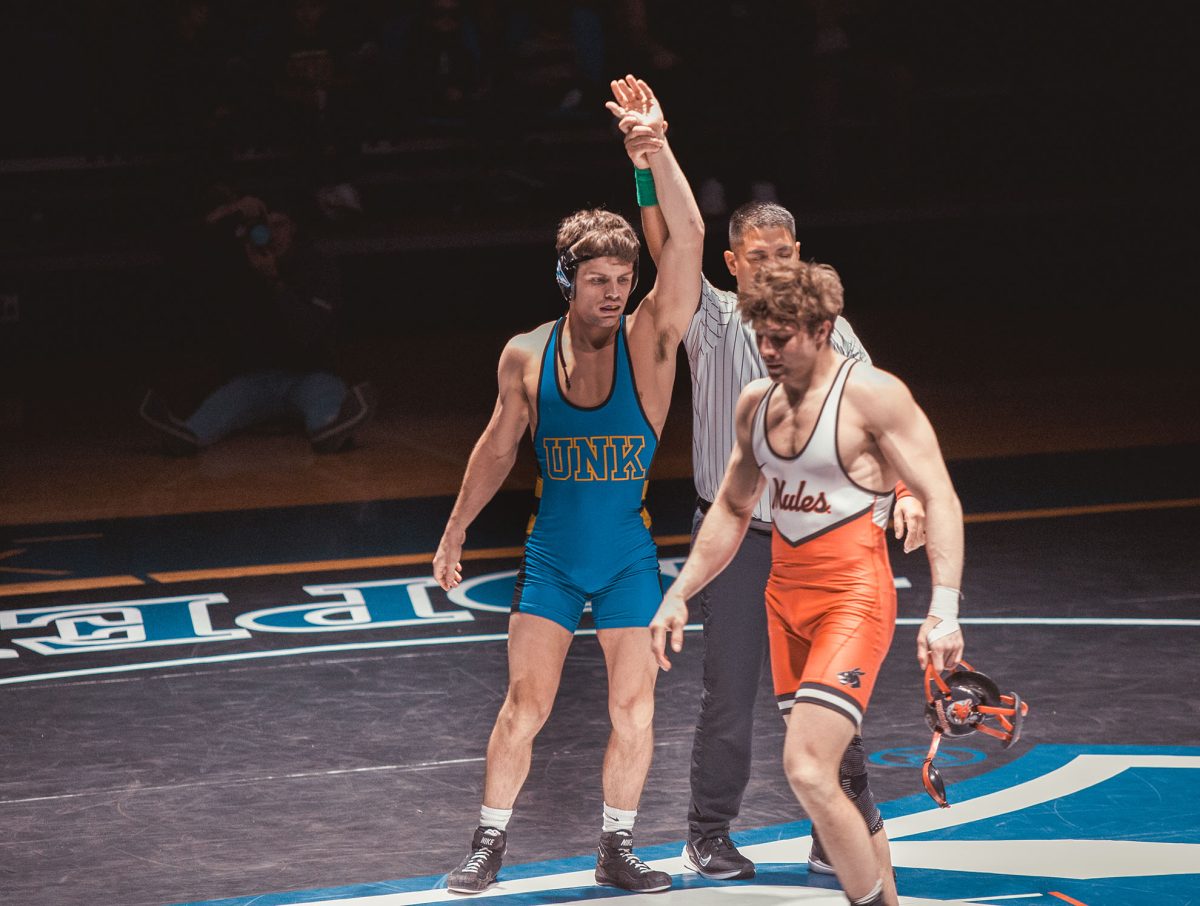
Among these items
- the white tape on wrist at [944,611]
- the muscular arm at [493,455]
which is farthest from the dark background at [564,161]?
the white tape on wrist at [944,611]

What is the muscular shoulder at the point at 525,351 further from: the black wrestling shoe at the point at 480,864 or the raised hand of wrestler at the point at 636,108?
the black wrestling shoe at the point at 480,864

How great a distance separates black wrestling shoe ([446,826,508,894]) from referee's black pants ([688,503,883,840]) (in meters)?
0.54

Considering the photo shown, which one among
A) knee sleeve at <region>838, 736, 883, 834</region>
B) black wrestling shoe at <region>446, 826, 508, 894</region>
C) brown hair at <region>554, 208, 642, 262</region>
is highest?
brown hair at <region>554, 208, 642, 262</region>

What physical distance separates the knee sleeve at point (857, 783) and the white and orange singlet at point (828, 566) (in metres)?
0.29

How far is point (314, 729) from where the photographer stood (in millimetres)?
6395

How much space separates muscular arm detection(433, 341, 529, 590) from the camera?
200 inches

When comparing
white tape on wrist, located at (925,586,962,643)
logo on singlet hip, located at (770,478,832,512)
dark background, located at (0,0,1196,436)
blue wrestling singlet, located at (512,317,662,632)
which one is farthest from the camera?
dark background, located at (0,0,1196,436)

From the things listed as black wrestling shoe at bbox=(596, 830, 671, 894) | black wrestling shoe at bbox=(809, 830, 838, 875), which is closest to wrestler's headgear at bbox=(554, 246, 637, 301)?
black wrestling shoe at bbox=(596, 830, 671, 894)

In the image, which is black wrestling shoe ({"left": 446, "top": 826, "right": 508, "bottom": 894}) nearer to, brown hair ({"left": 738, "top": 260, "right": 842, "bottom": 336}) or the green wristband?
brown hair ({"left": 738, "top": 260, "right": 842, "bottom": 336})

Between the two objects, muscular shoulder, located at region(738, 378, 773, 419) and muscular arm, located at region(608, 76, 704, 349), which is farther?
muscular arm, located at region(608, 76, 704, 349)

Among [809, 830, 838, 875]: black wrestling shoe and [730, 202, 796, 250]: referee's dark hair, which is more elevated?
[730, 202, 796, 250]: referee's dark hair

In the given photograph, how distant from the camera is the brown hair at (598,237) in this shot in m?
4.91

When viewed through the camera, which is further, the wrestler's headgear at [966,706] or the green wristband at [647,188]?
the green wristband at [647,188]

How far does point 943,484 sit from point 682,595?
668 mm
